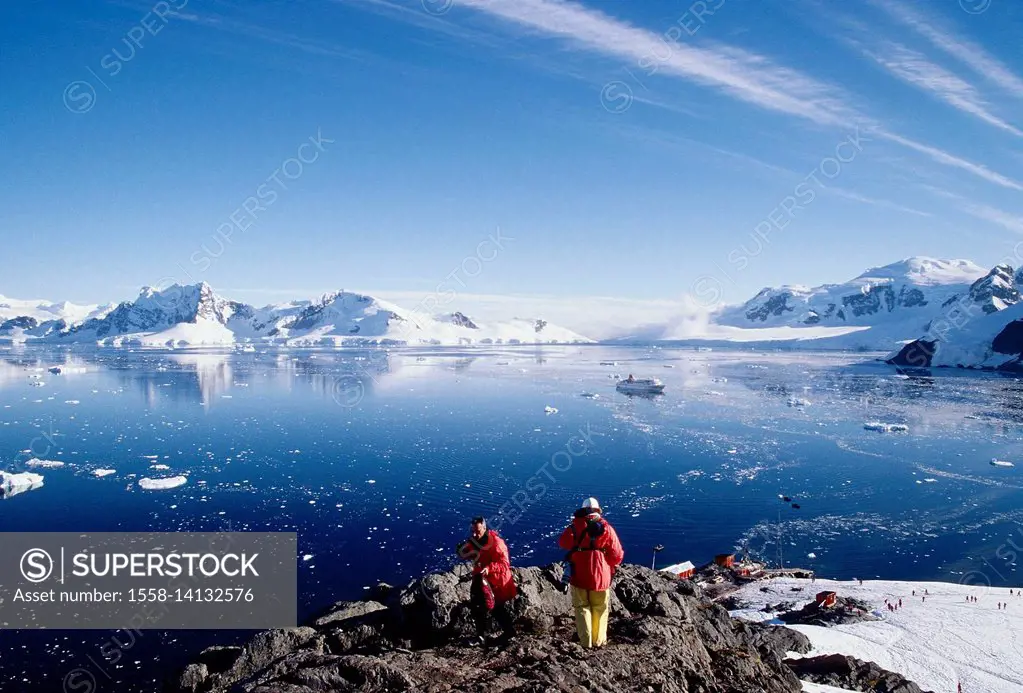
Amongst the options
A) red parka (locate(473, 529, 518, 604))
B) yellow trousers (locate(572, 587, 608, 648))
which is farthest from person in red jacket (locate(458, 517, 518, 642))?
yellow trousers (locate(572, 587, 608, 648))

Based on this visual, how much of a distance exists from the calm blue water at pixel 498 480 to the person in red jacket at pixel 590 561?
1034cm

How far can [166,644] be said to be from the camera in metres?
13.5

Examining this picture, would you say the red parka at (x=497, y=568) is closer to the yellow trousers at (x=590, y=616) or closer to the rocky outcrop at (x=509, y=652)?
the rocky outcrop at (x=509, y=652)

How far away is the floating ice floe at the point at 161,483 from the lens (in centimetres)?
2352

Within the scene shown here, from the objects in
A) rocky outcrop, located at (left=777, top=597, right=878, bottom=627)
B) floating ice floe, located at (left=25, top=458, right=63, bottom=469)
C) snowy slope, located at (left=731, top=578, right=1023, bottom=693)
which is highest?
floating ice floe, located at (left=25, top=458, right=63, bottom=469)

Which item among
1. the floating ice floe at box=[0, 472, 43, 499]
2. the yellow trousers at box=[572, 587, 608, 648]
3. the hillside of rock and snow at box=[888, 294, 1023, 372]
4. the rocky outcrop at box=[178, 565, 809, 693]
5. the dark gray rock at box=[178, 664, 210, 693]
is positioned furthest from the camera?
the hillside of rock and snow at box=[888, 294, 1023, 372]

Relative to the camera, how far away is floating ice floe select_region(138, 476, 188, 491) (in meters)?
23.5

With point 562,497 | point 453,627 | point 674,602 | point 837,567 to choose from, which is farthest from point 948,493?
point 453,627

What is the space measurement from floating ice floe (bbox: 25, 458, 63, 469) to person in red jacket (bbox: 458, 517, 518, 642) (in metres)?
27.4

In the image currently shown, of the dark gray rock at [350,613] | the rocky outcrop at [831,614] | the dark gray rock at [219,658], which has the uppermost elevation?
the dark gray rock at [350,613]

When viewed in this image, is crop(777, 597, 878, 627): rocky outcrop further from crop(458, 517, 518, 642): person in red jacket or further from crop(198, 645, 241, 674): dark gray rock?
crop(198, 645, 241, 674): dark gray rock

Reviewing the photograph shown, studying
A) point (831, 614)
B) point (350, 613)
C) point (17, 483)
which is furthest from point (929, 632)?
point (17, 483)

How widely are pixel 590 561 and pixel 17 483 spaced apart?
25.9 metres

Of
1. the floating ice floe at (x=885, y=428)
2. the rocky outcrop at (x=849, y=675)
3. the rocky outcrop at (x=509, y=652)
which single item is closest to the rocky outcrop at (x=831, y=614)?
the rocky outcrop at (x=849, y=675)
